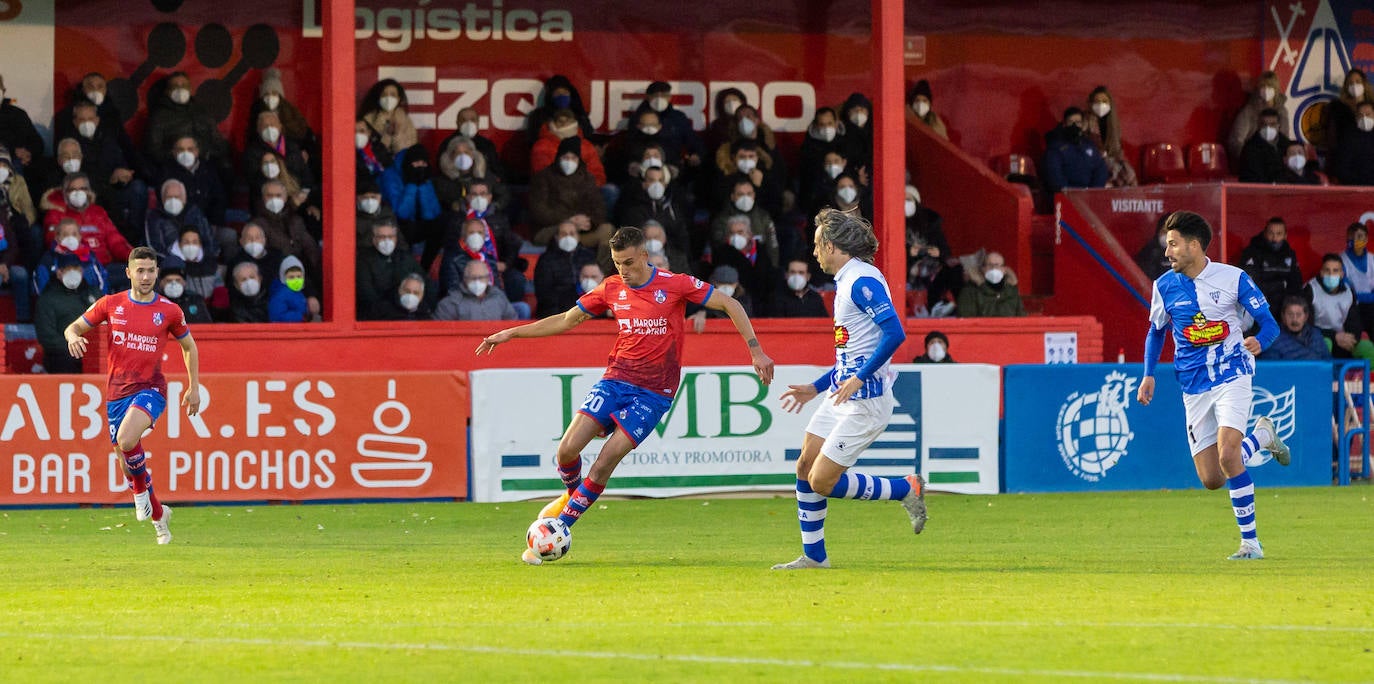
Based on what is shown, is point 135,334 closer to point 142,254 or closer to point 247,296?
point 142,254

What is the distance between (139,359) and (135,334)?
170 millimetres

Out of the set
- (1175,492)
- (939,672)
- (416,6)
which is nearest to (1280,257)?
(1175,492)

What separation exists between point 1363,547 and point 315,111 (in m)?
14.0

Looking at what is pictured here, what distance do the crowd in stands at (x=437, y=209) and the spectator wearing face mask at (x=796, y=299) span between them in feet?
0.07

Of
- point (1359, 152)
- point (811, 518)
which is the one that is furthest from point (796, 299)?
point (811, 518)

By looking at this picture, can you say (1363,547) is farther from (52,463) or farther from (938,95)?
(938,95)

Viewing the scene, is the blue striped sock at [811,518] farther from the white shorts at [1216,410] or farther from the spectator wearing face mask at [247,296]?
the spectator wearing face mask at [247,296]

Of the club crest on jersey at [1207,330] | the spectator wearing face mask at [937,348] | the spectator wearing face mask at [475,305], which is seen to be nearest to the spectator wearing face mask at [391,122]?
the spectator wearing face mask at [475,305]

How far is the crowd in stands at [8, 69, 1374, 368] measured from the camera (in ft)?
61.3

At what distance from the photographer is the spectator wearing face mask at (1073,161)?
2320 cm

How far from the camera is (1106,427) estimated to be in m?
17.8

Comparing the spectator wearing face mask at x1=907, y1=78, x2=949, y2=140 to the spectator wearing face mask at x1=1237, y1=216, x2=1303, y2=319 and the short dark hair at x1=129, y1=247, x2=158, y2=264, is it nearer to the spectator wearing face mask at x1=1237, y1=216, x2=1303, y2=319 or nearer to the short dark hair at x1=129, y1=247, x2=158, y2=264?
the spectator wearing face mask at x1=1237, y1=216, x2=1303, y2=319

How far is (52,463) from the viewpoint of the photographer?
51.8ft

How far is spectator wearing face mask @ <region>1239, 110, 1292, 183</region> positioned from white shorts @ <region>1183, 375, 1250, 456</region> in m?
12.6
